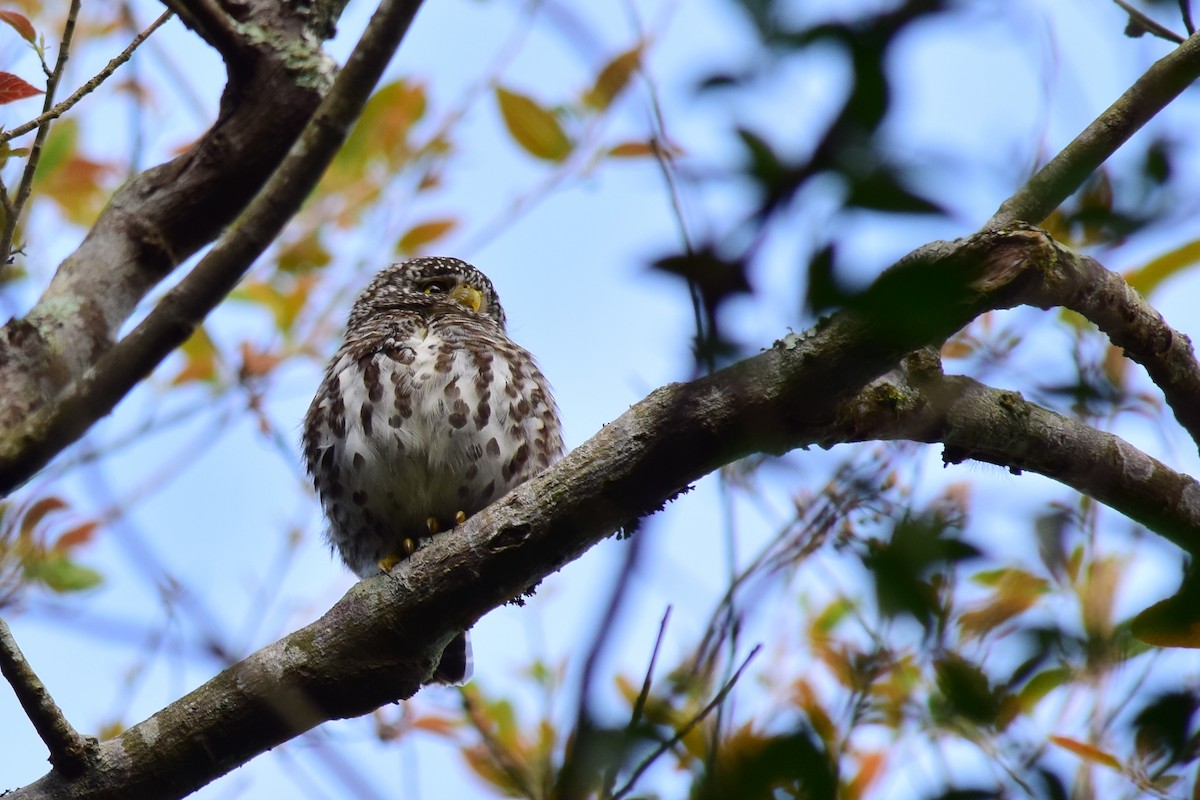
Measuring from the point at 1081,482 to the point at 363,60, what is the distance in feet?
7.98

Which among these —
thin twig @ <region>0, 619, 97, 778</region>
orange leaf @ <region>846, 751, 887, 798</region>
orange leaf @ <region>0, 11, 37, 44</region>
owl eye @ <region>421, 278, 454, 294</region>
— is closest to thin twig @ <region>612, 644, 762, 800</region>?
thin twig @ <region>0, 619, 97, 778</region>

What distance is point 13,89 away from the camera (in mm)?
3168

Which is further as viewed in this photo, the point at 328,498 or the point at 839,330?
the point at 328,498

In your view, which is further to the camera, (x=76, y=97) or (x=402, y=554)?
(x=402, y=554)

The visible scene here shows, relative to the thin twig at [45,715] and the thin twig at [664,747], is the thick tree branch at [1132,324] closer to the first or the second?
the thin twig at [664,747]

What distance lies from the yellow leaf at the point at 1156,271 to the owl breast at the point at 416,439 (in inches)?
90.8

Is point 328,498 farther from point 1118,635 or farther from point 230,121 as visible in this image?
point 1118,635

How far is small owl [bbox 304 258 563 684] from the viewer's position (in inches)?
198

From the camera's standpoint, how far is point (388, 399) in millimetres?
5133

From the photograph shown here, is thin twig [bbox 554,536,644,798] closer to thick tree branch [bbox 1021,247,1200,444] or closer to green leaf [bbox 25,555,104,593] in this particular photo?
thick tree branch [bbox 1021,247,1200,444]

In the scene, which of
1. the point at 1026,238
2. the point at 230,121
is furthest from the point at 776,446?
the point at 230,121

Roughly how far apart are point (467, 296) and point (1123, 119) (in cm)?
407

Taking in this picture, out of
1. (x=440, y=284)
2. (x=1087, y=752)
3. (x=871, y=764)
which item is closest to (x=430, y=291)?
(x=440, y=284)

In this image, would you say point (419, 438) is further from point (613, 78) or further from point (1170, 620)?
point (1170, 620)
